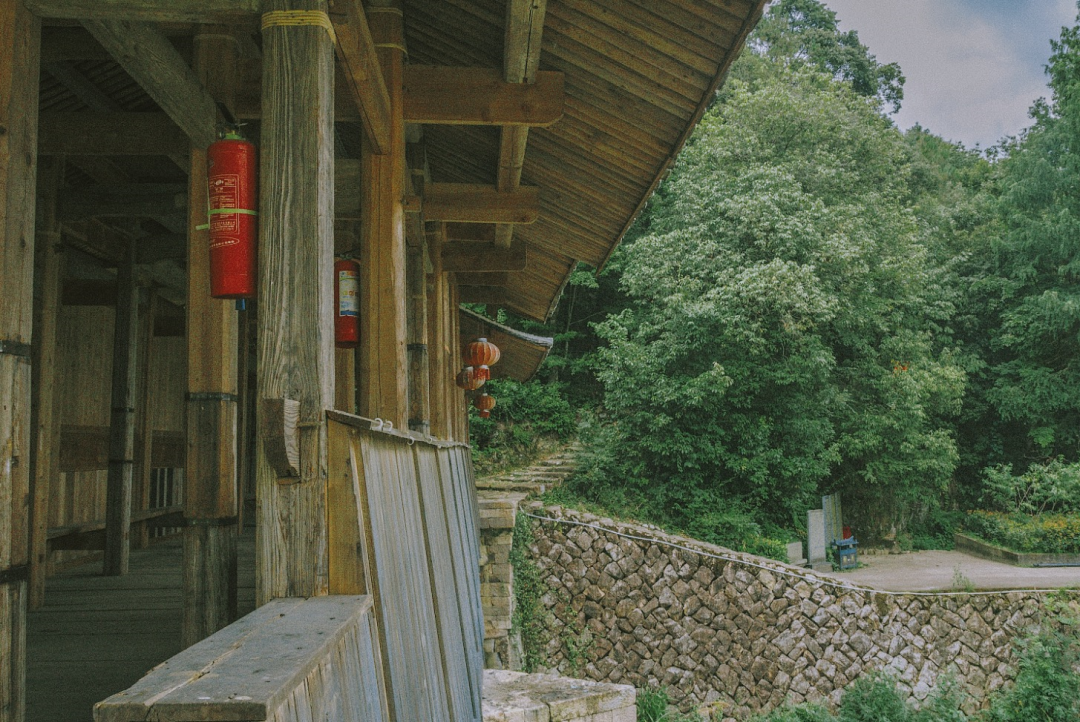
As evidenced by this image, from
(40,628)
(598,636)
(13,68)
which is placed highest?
(13,68)

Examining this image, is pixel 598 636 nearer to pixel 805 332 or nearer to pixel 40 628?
pixel 805 332

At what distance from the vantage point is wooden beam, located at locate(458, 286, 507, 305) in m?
12.6

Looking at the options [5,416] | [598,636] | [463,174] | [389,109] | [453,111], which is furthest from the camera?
[598,636]

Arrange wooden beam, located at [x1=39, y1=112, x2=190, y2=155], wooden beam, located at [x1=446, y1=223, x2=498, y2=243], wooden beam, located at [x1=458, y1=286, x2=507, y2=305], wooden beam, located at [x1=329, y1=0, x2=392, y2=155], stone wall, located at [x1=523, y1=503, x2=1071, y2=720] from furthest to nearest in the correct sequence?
stone wall, located at [x1=523, y1=503, x2=1071, y2=720] → wooden beam, located at [x1=458, y1=286, x2=507, y2=305] → wooden beam, located at [x1=446, y1=223, x2=498, y2=243] → wooden beam, located at [x1=39, y1=112, x2=190, y2=155] → wooden beam, located at [x1=329, y1=0, x2=392, y2=155]

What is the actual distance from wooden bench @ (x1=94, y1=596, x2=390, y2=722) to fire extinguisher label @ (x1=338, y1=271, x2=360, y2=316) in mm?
3036

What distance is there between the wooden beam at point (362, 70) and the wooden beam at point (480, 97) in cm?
43

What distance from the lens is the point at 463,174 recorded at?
812 cm

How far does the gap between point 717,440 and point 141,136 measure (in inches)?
534

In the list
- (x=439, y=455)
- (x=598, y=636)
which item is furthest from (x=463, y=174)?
(x=598, y=636)

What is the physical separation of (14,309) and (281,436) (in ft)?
3.78

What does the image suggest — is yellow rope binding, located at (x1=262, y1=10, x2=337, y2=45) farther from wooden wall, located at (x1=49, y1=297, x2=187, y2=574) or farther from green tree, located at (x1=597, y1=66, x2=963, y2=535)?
green tree, located at (x1=597, y1=66, x2=963, y2=535)

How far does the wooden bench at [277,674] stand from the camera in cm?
121

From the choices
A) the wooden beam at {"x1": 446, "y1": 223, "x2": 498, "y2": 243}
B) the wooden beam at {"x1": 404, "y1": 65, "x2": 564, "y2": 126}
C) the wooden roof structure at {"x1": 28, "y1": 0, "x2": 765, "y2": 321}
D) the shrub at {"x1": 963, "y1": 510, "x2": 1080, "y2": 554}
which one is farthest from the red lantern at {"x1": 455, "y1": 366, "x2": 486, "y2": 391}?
the shrub at {"x1": 963, "y1": 510, "x2": 1080, "y2": 554}

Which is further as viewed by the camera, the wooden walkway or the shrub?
the shrub
